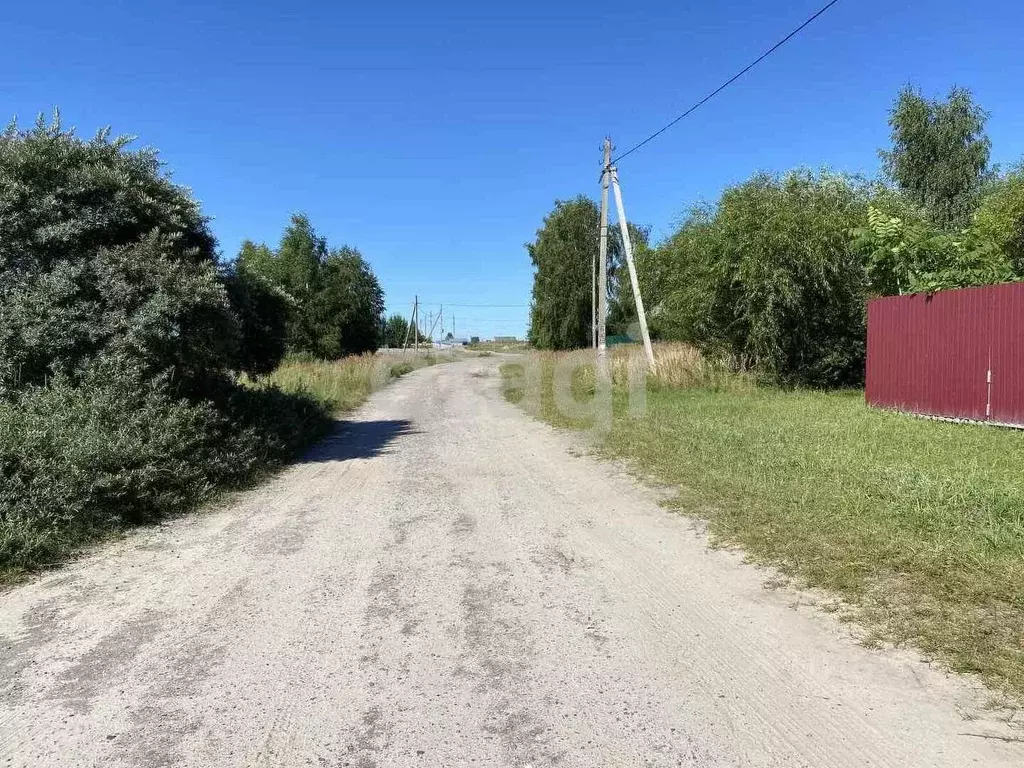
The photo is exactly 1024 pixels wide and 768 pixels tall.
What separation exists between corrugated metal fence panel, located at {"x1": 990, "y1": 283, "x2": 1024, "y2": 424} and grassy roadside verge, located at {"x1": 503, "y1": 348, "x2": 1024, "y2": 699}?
56cm

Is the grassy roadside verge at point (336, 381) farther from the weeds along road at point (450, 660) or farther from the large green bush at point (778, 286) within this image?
the weeds along road at point (450, 660)

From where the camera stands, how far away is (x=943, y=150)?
1077 inches

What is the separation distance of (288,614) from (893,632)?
11.1 ft

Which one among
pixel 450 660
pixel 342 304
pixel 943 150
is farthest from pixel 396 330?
pixel 450 660

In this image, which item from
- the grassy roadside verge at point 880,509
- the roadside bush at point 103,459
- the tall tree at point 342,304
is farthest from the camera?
the tall tree at point 342,304

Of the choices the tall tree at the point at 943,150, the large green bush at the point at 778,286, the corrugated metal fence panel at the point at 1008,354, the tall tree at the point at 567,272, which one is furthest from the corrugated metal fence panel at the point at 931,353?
the tall tree at the point at 567,272

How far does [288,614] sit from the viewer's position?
4.02 meters

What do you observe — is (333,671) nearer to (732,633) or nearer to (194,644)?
(194,644)

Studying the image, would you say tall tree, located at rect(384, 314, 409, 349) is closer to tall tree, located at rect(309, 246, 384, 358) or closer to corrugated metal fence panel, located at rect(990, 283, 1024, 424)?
tall tree, located at rect(309, 246, 384, 358)

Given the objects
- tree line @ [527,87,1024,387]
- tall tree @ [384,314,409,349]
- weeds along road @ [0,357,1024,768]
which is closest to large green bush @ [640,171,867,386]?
tree line @ [527,87,1024,387]

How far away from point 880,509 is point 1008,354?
6.24 metres

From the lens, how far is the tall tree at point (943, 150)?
27047 mm

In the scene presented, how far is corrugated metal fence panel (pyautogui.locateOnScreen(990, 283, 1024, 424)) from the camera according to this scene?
964cm

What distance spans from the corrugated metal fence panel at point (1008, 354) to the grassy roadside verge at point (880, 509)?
0.56 m
